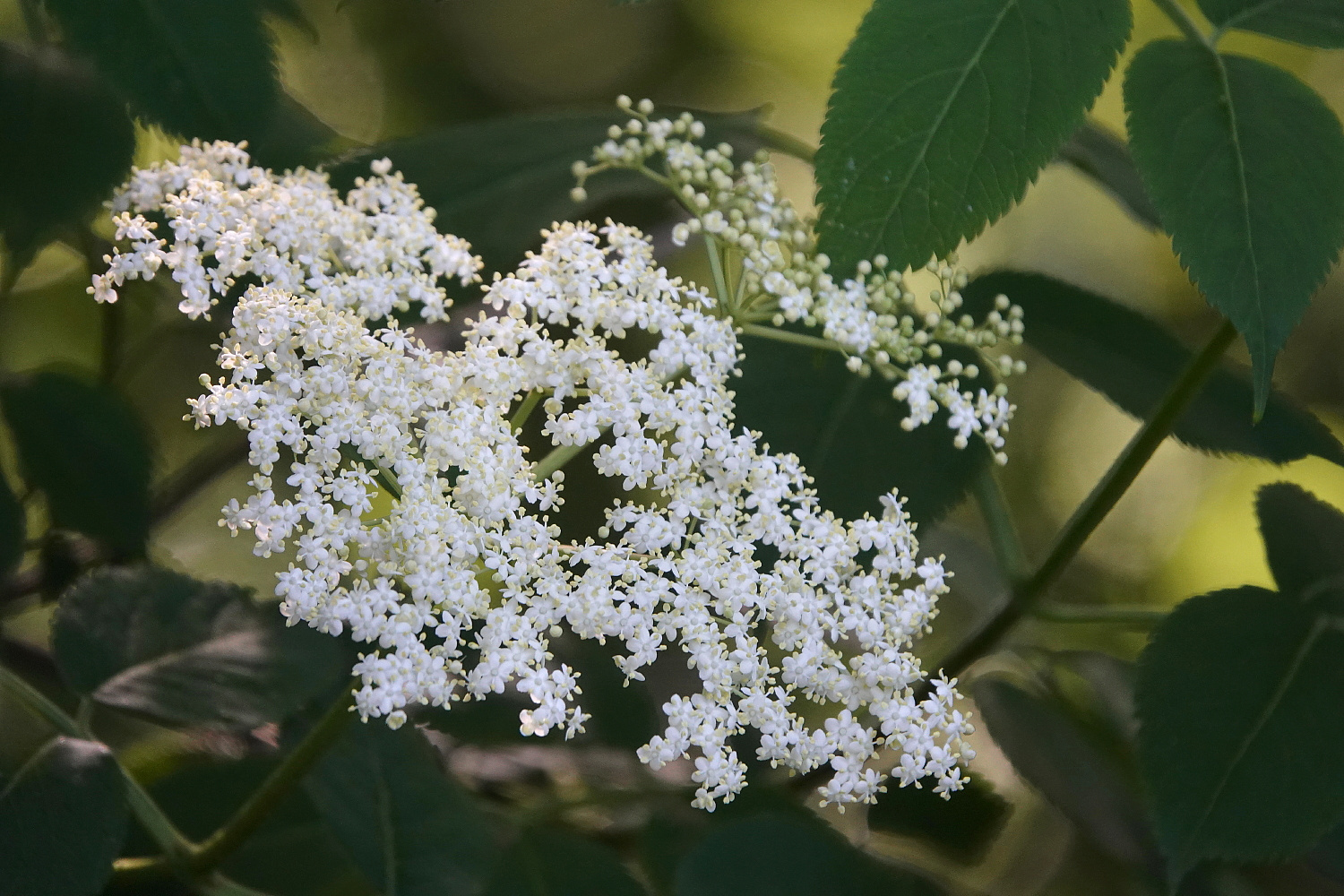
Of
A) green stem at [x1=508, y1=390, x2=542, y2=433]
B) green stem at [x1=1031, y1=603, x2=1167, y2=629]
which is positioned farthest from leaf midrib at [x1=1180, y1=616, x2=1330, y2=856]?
green stem at [x1=508, y1=390, x2=542, y2=433]

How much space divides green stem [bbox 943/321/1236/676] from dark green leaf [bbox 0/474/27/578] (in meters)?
0.75

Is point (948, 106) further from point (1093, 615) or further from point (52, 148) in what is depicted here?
point (52, 148)

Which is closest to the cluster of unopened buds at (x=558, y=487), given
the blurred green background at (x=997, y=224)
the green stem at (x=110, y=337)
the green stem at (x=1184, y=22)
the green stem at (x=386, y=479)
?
the green stem at (x=386, y=479)

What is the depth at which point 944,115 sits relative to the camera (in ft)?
2.04

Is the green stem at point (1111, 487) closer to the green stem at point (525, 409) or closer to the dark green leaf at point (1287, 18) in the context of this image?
the dark green leaf at point (1287, 18)

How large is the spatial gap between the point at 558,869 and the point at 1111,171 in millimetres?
760

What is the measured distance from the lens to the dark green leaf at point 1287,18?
0.72 meters

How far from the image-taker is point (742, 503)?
63cm

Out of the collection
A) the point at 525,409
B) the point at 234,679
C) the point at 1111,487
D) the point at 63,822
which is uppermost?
the point at 1111,487

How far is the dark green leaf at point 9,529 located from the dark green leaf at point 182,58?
0.34m

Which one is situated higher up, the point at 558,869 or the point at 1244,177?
the point at 1244,177

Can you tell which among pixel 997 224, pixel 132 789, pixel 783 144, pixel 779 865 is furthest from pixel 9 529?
→ pixel 997 224

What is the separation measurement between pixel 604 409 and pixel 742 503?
97mm

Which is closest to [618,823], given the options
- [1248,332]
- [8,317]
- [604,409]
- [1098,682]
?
[1098,682]
